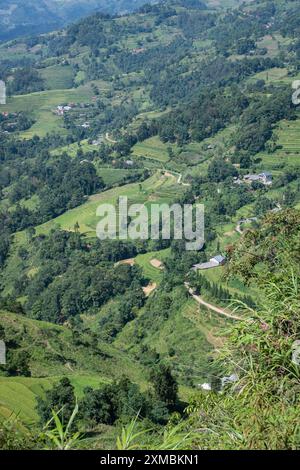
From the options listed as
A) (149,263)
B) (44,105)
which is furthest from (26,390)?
(44,105)

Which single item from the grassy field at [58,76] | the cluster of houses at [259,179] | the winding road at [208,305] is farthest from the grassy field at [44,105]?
the winding road at [208,305]

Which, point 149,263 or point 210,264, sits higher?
point 210,264

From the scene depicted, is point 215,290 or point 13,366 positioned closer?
point 13,366

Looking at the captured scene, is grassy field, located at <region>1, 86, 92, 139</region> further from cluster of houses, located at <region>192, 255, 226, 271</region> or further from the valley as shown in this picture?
cluster of houses, located at <region>192, 255, 226, 271</region>

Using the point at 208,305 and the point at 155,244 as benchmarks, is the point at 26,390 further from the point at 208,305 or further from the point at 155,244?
the point at 155,244

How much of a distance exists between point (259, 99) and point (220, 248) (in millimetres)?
23590

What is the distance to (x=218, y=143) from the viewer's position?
51.4 metres

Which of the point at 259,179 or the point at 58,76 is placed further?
the point at 58,76

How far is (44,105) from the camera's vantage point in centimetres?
8269

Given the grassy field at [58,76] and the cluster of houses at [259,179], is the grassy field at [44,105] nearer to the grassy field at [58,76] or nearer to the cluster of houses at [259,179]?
the grassy field at [58,76]

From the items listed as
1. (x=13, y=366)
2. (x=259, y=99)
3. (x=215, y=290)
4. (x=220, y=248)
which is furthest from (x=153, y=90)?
(x=13, y=366)

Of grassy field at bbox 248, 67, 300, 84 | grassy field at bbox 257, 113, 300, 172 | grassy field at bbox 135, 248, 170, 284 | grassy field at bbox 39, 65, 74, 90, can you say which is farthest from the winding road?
grassy field at bbox 39, 65, 74, 90

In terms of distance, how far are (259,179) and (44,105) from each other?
48636mm
